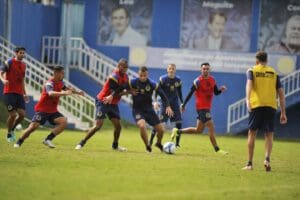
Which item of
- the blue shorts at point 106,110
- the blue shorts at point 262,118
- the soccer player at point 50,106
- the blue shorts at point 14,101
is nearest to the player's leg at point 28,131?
the soccer player at point 50,106

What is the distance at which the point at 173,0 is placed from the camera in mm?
32156

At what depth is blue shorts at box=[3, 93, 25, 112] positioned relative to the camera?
65.2ft

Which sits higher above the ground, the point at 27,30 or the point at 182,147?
the point at 27,30

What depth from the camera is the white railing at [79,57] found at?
31812 mm

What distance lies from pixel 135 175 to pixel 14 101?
6961 millimetres

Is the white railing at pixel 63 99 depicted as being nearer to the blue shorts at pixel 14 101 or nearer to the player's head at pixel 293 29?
the blue shorts at pixel 14 101

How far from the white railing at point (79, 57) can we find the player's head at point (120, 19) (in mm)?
1127

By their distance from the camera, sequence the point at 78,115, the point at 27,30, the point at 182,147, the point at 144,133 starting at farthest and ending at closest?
1. the point at 27,30
2. the point at 78,115
3. the point at 182,147
4. the point at 144,133

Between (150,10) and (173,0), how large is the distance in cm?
A: 91

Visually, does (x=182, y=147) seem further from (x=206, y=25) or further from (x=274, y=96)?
(x=206, y=25)

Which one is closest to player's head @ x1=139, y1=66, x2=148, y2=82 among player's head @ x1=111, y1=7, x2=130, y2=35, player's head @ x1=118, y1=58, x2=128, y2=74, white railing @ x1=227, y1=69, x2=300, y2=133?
player's head @ x1=118, y1=58, x2=128, y2=74

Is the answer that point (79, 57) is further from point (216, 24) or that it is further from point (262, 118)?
point (262, 118)

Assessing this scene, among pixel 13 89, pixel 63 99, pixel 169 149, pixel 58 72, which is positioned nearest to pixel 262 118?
pixel 169 149

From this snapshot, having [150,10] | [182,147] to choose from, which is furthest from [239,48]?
[182,147]
